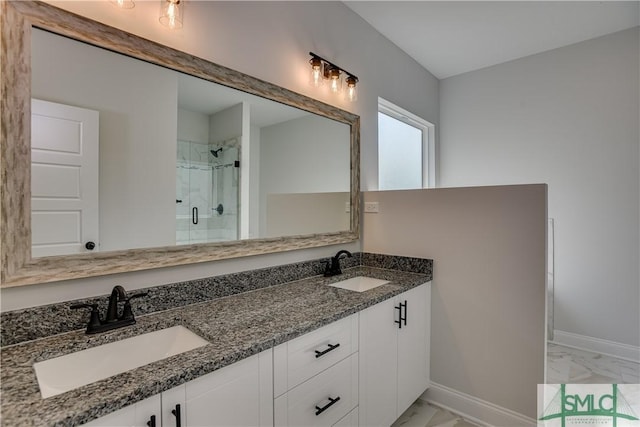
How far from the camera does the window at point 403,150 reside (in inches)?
115

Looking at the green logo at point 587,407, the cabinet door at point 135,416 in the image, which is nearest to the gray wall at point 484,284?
the green logo at point 587,407

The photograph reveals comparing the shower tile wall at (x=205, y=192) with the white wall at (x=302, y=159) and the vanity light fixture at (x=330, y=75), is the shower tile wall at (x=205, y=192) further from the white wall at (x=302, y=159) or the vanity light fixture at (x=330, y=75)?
the vanity light fixture at (x=330, y=75)

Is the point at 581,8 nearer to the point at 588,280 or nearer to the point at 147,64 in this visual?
the point at 588,280

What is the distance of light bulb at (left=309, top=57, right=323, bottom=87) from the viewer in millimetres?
1962

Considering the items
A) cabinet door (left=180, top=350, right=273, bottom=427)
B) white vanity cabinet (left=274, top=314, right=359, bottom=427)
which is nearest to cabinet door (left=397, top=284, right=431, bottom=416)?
white vanity cabinet (left=274, top=314, right=359, bottom=427)

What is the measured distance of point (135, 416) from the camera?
77 centimetres

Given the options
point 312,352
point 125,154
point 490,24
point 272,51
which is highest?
point 490,24

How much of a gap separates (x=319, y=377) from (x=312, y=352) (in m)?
0.12

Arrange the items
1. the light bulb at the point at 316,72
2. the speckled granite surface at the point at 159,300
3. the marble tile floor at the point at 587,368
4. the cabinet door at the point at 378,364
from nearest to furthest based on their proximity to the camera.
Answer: the speckled granite surface at the point at 159,300
the cabinet door at the point at 378,364
the light bulb at the point at 316,72
the marble tile floor at the point at 587,368

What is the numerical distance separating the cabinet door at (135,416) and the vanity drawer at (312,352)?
381mm

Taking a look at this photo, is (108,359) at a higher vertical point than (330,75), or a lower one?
lower

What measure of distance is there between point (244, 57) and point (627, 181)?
3.08 meters

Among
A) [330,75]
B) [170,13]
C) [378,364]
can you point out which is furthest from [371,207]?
[170,13]

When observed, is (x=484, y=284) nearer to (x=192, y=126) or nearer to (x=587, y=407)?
(x=587, y=407)
